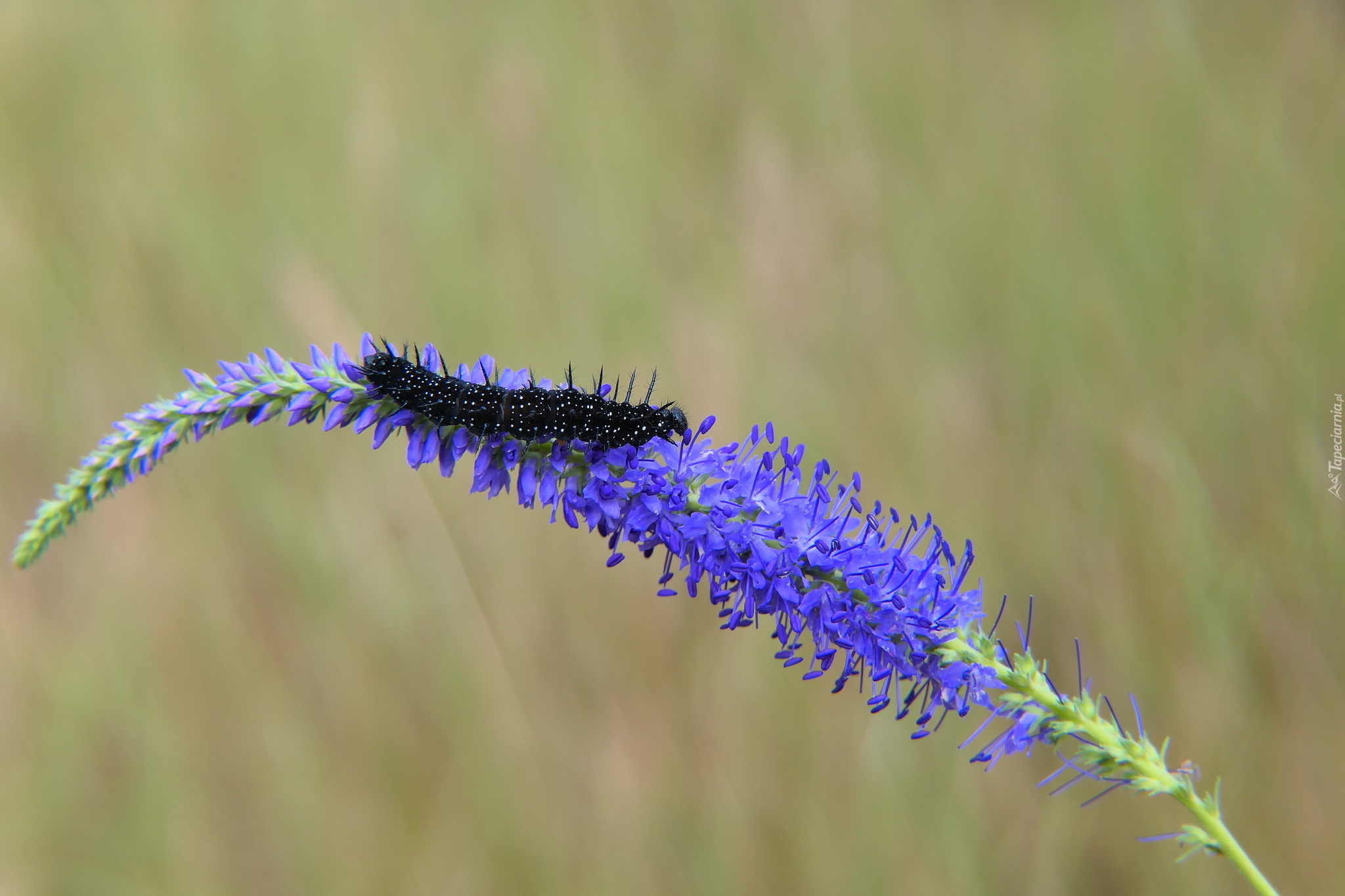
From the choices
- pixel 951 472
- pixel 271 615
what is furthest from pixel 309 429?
pixel 951 472

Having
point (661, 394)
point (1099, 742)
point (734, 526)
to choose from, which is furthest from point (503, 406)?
point (661, 394)

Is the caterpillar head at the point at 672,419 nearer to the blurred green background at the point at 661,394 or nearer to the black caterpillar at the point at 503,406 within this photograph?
the black caterpillar at the point at 503,406

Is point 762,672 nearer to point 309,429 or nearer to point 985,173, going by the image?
point 309,429


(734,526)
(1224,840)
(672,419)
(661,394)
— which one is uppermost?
(661,394)

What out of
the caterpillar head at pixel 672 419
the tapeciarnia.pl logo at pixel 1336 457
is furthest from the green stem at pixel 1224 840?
the tapeciarnia.pl logo at pixel 1336 457

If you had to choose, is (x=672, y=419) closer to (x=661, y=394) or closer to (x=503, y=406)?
(x=503, y=406)
